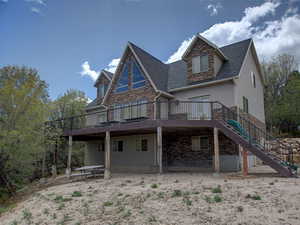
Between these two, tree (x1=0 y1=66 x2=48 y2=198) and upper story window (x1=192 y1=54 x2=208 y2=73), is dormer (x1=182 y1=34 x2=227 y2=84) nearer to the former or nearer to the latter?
Answer: upper story window (x1=192 y1=54 x2=208 y2=73)

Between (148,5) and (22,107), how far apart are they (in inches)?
515

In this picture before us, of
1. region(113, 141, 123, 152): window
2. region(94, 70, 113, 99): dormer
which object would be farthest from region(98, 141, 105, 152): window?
region(94, 70, 113, 99): dormer

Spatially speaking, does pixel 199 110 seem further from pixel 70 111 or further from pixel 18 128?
pixel 70 111

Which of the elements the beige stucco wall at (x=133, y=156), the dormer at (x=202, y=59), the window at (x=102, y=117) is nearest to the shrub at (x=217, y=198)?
the beige stucco wall at (x=133, y=156)

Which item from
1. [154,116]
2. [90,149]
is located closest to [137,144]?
[154,116]

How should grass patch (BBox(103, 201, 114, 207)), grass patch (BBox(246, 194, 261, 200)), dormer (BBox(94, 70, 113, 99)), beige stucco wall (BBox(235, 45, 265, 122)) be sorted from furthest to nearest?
dormer (BBox(94, 70, 113, 99)) → beige stucco wall (BBox(235, 45, 265, 122)) → grass patch (BBox(103, 201, 114, 207)) → grass patch (BBox(246, 194, 261, 200))

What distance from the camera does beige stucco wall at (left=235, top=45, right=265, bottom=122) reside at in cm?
1442

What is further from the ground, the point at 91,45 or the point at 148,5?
the point at 148,5

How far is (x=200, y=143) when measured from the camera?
49.1ft

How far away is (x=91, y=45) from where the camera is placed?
23.0 metres

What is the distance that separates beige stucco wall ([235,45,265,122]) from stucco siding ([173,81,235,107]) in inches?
15.3

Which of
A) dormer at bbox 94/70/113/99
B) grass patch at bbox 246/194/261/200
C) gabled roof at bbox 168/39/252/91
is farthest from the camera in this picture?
dormer at bbox 94/70/113/99

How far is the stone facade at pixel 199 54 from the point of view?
48.4ft

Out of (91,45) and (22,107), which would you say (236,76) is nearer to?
(22,107)
